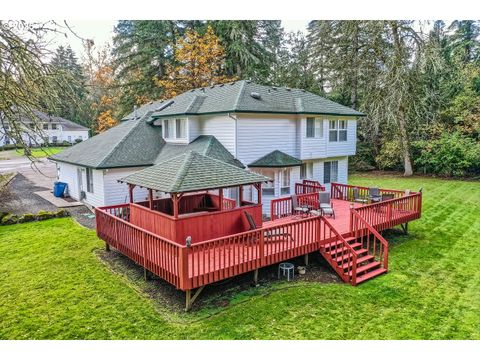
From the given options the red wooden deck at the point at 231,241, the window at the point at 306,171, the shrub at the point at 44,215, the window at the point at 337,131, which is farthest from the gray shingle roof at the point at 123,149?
the window at the point at 337,131

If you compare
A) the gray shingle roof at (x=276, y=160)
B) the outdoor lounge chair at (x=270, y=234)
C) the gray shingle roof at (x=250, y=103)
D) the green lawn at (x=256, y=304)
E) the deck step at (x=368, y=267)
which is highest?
the gray shingle roof at (x=250, y=103)

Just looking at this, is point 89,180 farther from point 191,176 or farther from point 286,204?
point 191,176

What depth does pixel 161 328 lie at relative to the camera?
22.1ft

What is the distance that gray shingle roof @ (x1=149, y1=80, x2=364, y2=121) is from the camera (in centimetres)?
1431

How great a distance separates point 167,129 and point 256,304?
1148cm

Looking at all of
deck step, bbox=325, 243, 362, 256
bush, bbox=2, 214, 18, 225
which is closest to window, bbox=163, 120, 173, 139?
bush, bbox=2, 214, 18, 225

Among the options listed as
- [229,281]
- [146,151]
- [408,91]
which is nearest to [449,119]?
[408,91]

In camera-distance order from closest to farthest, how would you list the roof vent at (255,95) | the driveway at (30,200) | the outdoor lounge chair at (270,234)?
1. the outdoor lounge chair at (270,234)
2. the driveway at (30,200)
3. the roof vent at (255,95)

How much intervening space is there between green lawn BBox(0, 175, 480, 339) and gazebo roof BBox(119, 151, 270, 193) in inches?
100

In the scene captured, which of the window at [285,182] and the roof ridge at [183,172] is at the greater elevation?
the roof ridge at [183,172]

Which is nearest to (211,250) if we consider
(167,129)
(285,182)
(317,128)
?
(285,182)

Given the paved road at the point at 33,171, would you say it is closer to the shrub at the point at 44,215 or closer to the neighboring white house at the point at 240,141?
the shrub at the point at 44,215

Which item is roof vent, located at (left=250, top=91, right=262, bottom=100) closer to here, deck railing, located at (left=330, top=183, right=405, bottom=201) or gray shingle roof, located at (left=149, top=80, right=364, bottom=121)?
gray shingle roof, located at (left=149, top=80, right=364, bottom=121)

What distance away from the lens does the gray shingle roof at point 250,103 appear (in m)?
14.3
